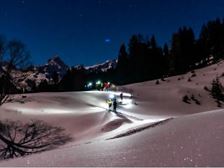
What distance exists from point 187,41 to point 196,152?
66.3 metres

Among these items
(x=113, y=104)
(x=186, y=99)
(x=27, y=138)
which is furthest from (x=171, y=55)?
(x=27, y=138)

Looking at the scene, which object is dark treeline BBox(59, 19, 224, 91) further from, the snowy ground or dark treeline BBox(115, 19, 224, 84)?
the snowy ground

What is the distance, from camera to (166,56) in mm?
71312

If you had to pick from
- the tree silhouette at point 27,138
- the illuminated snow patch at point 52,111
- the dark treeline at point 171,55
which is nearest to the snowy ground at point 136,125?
the illuminated snow patch at point 52,111

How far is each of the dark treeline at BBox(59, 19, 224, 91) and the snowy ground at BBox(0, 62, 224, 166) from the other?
13708 mm

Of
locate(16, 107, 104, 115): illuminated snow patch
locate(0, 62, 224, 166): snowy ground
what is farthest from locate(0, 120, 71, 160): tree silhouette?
locate(16, 107, 104, 115): illuminated snow patch

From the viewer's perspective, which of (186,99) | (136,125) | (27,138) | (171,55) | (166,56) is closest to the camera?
(136,125)

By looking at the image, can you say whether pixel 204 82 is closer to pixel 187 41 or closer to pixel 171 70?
pixel 171 70

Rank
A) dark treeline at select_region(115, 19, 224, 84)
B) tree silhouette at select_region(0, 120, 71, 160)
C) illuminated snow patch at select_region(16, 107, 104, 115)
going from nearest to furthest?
1. tree silhouette at select_region(0, 120, 71, 160)
2. illuminated snow patch at select_region(16, 107, 104, 115)
3. dark treeline at select_region(115, 19, 224, 84)

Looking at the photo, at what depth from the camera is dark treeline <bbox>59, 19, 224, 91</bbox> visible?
2566 inches

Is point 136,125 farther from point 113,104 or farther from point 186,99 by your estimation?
point 186,99

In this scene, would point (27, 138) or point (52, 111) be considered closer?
point (27, 138)

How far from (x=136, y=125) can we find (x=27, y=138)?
637cm

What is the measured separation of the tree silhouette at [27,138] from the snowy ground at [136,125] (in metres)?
0.90
